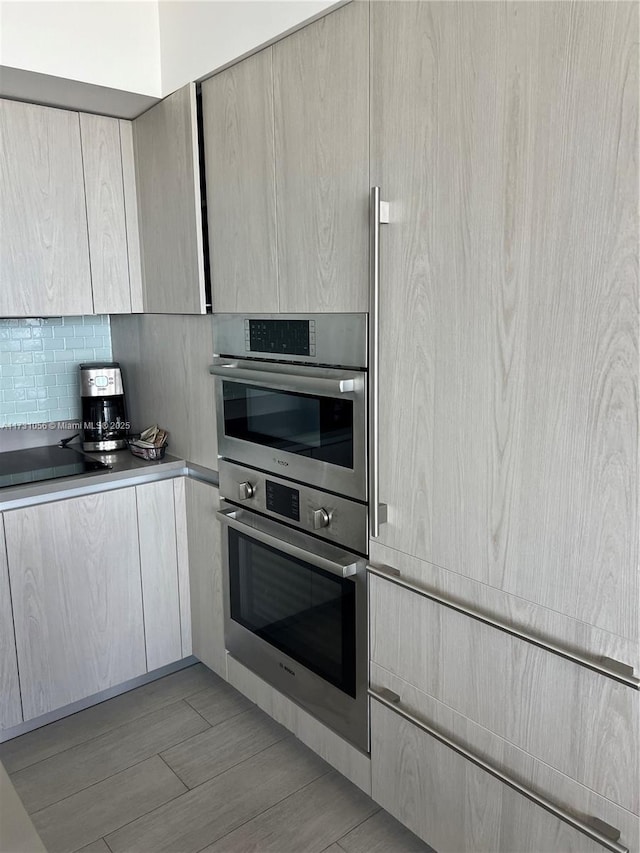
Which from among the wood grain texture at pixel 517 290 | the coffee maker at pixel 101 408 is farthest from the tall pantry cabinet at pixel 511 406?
the coffee maker at pixel 101 408

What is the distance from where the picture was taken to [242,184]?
2.07 m

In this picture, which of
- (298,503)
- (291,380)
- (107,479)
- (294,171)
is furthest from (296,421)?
(107,479)

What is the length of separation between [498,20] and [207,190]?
3.87ft

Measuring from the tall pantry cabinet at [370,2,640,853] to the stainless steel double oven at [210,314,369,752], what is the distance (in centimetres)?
13

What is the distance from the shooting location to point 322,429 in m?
1.92

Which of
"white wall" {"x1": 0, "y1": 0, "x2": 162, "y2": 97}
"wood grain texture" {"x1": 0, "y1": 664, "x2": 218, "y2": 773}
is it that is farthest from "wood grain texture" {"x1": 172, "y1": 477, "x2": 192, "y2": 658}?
"white wall" {"x1": 0, "y1": 0, "x2": 162, "y2": 97}

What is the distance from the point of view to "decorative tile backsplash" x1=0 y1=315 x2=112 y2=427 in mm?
2814

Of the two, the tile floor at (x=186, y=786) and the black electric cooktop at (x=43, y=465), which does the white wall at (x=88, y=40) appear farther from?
the tile floor at (x=186, y=786)

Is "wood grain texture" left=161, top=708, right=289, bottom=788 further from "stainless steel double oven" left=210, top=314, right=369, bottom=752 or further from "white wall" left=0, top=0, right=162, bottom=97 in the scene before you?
"white wall" left=0, top=0, right=162, bottom=97

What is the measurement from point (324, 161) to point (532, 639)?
1266mm

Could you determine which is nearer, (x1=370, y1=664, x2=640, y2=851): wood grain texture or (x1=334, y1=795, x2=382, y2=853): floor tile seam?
(x1=370, y1=664, x2=640, y2=851): wood grain texture

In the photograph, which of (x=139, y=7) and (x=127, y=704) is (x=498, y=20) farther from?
(x=127, y=704)

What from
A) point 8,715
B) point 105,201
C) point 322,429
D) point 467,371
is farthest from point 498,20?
point 8,715

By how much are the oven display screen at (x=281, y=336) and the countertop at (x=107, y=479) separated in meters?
0.58
